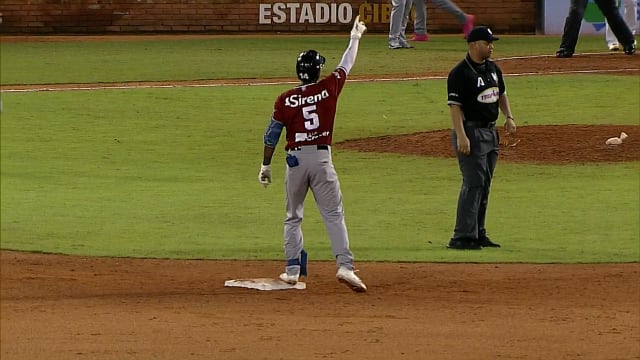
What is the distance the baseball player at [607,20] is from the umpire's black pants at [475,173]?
42.4 feet

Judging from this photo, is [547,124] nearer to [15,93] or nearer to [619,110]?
[619,110]

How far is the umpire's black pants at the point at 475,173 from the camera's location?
1030 centimetres

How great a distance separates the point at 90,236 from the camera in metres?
11.4

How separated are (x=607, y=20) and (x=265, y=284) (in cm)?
1603

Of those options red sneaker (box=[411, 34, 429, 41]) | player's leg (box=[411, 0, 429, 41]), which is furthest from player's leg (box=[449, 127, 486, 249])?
red sneaker (box=[411, 34, 429, 41])

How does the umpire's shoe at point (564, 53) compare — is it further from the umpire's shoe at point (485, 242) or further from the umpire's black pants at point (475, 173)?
the umpire's black pants at point (475, 173)

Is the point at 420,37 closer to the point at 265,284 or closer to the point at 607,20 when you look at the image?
the point at 607,20

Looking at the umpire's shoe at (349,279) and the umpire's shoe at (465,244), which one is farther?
the umpire's shoe at (465,244)

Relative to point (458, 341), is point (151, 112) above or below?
below

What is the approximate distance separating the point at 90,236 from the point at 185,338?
14.7 feet

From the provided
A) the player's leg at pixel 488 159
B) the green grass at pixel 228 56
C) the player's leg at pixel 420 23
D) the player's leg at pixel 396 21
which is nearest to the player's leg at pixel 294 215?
the player's leg at pixel 488 159

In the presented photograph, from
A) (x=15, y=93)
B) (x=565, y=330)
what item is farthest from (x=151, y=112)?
(x=565, y=330)

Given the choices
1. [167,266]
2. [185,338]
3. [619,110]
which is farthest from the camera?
[619,110]

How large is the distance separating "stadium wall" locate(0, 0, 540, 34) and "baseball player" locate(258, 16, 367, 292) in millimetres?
23491
